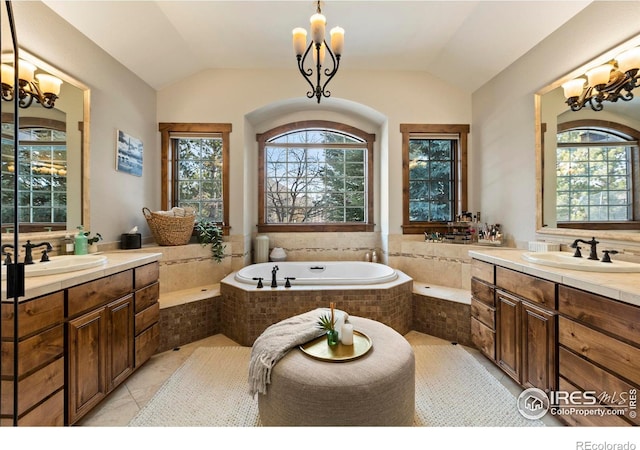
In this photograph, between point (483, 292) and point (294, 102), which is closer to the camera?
point (483, 292)

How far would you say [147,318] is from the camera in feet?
6.72

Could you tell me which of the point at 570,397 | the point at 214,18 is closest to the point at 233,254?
the point at 214,18

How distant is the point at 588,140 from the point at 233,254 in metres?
3.34

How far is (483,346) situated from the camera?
208 cm

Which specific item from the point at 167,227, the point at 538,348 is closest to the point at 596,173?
the point at 538,348

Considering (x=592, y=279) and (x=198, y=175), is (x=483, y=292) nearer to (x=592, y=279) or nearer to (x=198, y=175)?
(x=592, y=279)

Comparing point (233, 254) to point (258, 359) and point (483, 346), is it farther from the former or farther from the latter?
point (483, 346)

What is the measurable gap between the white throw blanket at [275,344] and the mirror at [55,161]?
166cm

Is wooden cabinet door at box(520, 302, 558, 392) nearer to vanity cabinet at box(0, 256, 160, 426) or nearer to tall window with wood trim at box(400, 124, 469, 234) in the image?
tall window with wood trim at box(400, 124, 469, 234)

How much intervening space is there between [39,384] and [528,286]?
259cm

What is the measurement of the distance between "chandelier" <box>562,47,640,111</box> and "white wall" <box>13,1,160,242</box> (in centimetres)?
382

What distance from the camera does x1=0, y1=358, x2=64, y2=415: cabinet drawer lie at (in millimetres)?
1175

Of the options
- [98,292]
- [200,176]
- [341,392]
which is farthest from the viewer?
[200,176]

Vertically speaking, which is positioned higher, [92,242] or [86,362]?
[92,242]
